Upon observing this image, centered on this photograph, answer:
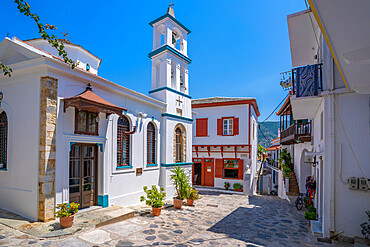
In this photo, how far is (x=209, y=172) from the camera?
1795 centimetres

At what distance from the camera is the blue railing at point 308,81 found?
7359 millimetres

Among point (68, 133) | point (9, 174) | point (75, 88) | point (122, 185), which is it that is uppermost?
point (75, 88)

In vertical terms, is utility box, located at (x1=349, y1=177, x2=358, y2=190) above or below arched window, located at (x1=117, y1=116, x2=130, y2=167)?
below

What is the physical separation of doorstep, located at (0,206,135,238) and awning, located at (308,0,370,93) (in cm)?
718

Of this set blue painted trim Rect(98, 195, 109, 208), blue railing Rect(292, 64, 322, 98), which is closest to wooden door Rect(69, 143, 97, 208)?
blue painted trim Rect(98, 195, 109, 208)

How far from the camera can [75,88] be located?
7234 millimetres

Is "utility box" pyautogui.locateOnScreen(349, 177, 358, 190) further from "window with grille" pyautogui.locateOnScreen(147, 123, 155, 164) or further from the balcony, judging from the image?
"window with grille" pyautogui.locateOnScreen(147, 123, 155, 164)

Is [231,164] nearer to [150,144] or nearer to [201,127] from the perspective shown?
[201,127]

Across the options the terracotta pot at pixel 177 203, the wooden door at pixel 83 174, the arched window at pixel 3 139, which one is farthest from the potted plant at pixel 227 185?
the arched window at pixel 3 139

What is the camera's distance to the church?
6.35 metres

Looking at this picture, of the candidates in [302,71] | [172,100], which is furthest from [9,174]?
[302,71]

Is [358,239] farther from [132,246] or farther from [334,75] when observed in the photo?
[132,246]

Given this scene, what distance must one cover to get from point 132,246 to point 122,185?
368 cm

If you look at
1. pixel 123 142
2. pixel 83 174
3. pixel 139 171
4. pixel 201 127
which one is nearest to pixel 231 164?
pixel 201 127
